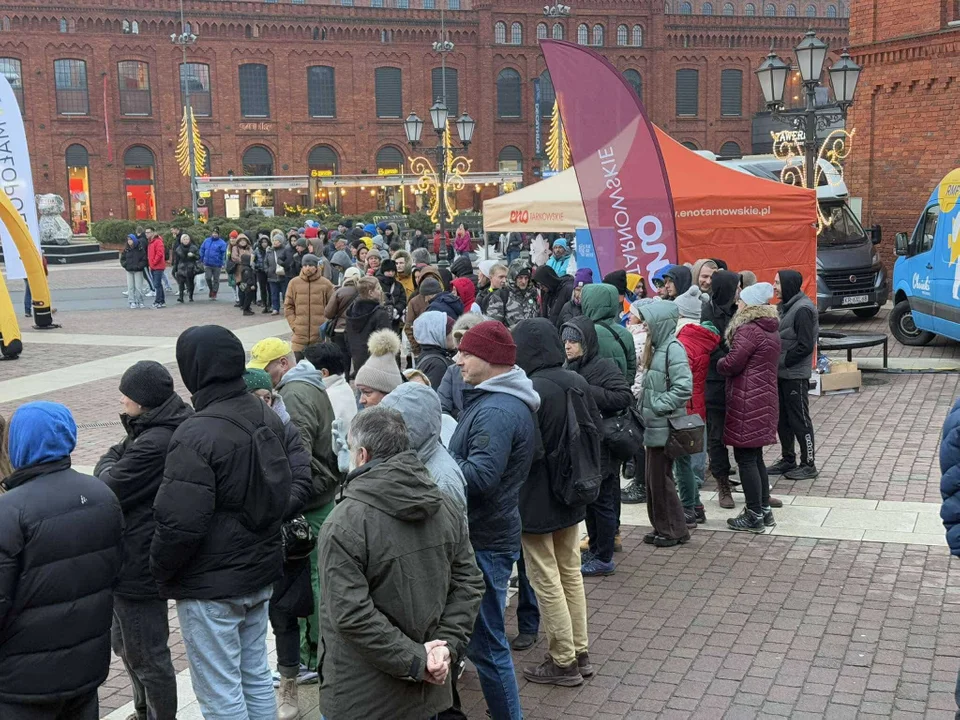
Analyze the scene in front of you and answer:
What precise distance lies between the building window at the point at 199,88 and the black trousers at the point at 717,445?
166 feet

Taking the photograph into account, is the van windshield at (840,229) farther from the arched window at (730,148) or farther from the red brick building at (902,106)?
the arched window at (730,148)

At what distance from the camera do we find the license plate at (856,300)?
66.9 ft

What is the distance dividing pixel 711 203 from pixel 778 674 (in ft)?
25.0

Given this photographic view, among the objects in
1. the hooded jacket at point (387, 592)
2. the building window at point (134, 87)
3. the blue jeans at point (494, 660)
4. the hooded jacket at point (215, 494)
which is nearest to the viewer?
the hooded jacket at point (387, 592)

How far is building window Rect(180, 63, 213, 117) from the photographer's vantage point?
55.3m

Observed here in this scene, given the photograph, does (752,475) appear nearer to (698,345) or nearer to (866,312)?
(698,345)

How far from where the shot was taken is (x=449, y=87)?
59531 mm

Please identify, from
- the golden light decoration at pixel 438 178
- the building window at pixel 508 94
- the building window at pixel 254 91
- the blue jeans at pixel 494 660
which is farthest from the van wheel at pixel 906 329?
the building window at pixel 508 94

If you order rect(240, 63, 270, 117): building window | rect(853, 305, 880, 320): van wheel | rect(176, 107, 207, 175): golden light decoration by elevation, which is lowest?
rect(853, 305, 880, 320): van wheel

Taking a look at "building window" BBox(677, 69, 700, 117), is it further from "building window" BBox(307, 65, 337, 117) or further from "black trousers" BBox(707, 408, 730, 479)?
"black trousers" BBox(707, 408, 730, 479)

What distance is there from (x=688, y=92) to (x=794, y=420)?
57.4 m

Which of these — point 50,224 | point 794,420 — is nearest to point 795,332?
point 794,420

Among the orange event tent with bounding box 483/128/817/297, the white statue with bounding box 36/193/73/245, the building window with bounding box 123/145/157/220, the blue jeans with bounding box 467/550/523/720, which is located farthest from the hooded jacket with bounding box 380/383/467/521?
the building window with bounding box 123/145/157/220

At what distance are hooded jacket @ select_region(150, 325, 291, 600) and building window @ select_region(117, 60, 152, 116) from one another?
53442 millimetres
